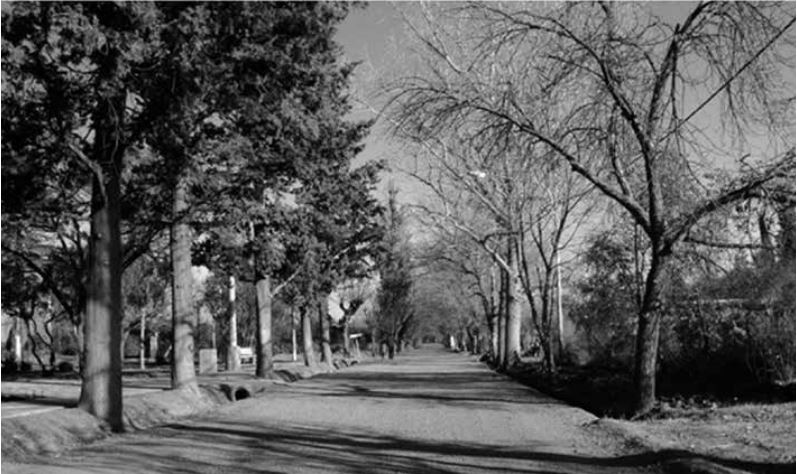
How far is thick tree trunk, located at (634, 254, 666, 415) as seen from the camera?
15.5 m

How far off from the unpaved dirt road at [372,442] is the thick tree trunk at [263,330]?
11.6m

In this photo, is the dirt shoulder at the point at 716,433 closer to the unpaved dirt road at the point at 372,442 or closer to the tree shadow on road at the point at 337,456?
the tree shadow on road at the point at 337,456

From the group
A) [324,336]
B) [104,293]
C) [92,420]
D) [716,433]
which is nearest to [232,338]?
[324,336]

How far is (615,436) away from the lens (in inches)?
518

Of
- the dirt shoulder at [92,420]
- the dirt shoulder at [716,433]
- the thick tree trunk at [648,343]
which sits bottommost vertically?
the dirt shoulder at [716,433]

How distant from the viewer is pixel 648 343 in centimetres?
1567

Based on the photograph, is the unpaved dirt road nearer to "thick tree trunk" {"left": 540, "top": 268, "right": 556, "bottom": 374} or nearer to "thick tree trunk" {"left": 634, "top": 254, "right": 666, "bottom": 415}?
"thick tree trunk" {"left": 634, "top": 254, "right": 666, "bottom": 415}

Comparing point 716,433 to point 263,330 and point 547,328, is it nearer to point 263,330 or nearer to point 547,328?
point 547,328

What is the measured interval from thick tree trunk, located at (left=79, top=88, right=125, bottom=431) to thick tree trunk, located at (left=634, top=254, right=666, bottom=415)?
30.4 feet

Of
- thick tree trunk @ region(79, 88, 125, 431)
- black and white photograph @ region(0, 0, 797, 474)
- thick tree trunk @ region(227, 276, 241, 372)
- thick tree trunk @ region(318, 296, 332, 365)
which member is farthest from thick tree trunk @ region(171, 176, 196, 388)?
thick tree trunk @ region(318, 296, 332, 365)

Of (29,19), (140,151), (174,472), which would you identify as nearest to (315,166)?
(140,151)

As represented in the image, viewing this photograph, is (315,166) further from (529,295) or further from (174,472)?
(174,472)

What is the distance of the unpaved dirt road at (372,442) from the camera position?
10.6 meters

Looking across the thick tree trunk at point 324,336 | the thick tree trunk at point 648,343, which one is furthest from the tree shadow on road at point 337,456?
the thick tree trunk at point 324,336
